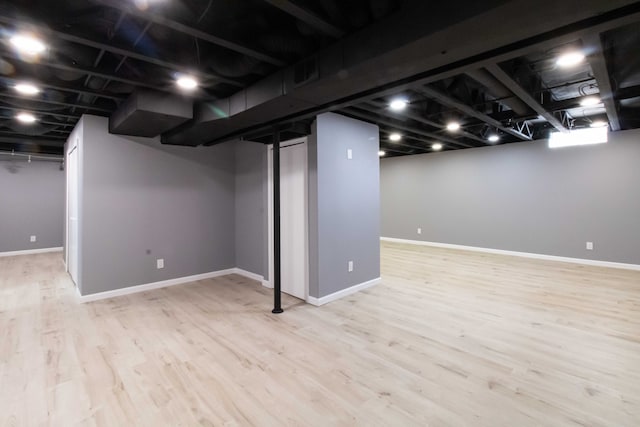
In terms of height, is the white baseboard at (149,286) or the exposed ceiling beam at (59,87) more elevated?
the exposed ceiling beam at (59,87)

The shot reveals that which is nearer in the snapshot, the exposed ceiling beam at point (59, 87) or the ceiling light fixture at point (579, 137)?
the exposed ceiling beam at point (59, 87)

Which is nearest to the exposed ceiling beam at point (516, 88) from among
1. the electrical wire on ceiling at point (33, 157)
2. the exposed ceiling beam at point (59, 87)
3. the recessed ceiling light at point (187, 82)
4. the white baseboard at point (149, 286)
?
the recessed ceiling light at point (187, 82)

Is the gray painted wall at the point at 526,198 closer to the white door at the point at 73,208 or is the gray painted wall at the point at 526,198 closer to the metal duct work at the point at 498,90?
the metal duct work at the point at 498,90

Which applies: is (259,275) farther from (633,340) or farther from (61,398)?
(633,340)

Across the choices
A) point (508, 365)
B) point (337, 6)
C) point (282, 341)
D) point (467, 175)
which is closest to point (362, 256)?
point (282, 341)

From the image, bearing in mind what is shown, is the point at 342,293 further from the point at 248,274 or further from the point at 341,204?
the point at 248,274

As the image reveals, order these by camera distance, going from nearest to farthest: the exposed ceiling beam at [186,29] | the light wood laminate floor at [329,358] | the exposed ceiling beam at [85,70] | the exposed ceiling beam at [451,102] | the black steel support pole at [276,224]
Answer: the exposed ceiling beam at [186,29], the light wood laminate floor at [329,358], the exposed ceiling beam at [85,70], the exposed ceiling beam at [451,102], the black steel support pole at [276,224]

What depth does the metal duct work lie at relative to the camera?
287 centimetres

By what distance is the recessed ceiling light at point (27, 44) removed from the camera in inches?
84.6

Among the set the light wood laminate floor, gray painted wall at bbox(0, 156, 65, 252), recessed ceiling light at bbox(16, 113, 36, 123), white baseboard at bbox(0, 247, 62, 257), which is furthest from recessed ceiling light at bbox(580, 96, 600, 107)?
white baseboard at bbox(0, 247, 62, 257)

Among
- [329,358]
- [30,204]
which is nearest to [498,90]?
[329,358]

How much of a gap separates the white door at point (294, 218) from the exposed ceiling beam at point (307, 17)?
1.92 metres

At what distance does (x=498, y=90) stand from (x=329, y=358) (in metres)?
3.33

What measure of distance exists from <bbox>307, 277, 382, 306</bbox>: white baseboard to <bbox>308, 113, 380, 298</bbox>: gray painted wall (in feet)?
0.18
